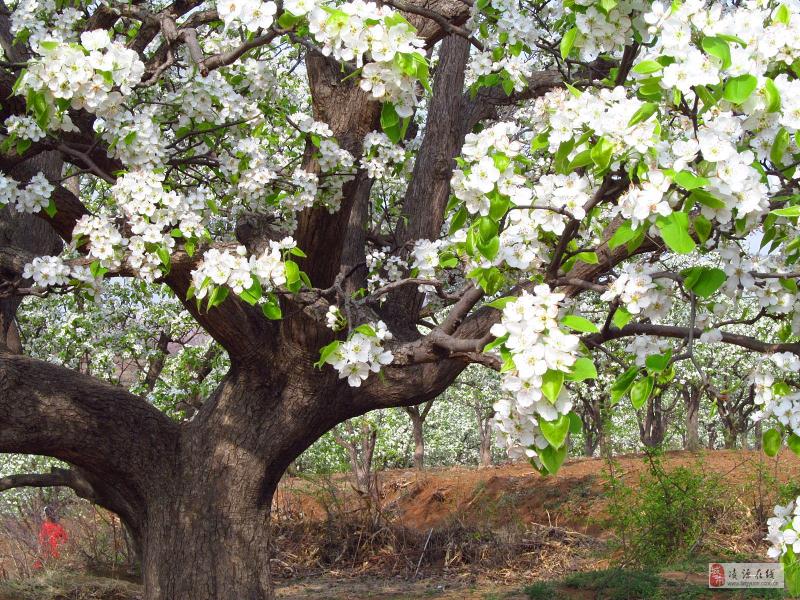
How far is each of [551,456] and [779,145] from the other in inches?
41.7

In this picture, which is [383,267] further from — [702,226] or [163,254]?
[702,226]

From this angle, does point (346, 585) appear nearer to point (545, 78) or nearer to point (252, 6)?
point (545, 78)

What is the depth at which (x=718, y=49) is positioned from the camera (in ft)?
6.56

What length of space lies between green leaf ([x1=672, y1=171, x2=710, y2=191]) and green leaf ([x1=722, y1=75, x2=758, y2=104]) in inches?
9.4

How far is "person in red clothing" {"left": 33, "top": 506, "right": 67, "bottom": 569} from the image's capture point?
26.1 ft

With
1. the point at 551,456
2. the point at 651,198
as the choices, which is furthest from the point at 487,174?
the point at 551,456

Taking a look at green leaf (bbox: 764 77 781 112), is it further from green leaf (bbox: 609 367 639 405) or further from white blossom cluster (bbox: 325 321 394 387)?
white blossom cluster (bbox: 325 321 394 387)

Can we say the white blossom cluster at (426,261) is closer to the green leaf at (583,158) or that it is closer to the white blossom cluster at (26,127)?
the green leaf at (583,158)

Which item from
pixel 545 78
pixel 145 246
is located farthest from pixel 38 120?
pixel 545 78

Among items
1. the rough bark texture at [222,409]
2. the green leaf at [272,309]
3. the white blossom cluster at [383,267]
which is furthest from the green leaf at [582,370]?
the white blossom cluster at [383,267]

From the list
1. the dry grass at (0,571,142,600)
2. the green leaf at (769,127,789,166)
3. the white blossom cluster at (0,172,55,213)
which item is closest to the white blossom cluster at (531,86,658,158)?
the green leaf at (769,127,789,166)

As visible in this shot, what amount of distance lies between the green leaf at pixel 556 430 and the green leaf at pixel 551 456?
77 millimetres

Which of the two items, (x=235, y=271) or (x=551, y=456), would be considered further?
(x=235, y=271)

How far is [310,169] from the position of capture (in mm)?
4430
